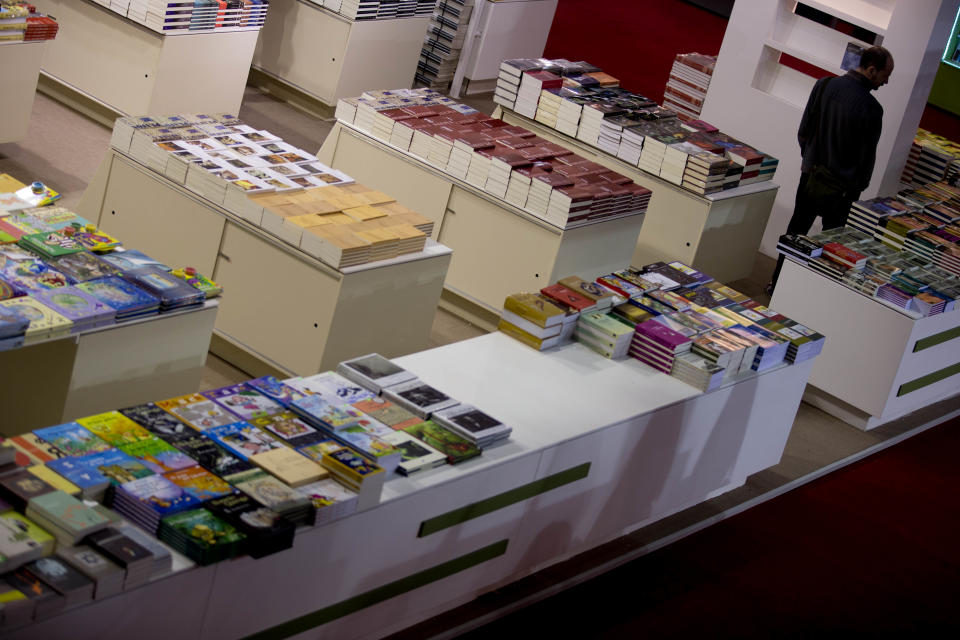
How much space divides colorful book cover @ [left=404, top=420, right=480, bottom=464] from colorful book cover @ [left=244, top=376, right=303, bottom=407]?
1.51 feet

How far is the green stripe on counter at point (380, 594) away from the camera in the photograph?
178 inches

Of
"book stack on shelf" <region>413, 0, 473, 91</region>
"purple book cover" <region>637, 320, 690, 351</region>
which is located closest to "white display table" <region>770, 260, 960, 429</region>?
"purple book cover" <region>637, 320, 690, 351</region>

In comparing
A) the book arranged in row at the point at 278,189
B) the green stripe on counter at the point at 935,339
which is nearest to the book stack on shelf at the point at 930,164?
the green stripe on counter at the point at 935,339

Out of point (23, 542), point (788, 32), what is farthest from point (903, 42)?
point (23, 542)

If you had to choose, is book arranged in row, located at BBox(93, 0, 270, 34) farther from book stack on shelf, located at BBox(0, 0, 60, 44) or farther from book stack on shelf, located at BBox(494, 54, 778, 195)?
book stack on shelf, located at BBox(494, 54, 778, 195)

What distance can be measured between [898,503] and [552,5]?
277 inches

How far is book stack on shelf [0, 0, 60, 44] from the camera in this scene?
816 cm

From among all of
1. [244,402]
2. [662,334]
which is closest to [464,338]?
[662,334]

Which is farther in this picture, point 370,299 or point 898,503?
point 898,503

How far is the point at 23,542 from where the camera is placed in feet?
12.4

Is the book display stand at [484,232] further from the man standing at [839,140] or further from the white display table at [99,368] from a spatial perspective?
the white display table at [99,368]

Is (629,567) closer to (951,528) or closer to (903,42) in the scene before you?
(951,528)

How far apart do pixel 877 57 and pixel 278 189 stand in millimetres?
4256

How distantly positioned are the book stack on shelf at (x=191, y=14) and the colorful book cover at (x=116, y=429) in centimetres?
520
